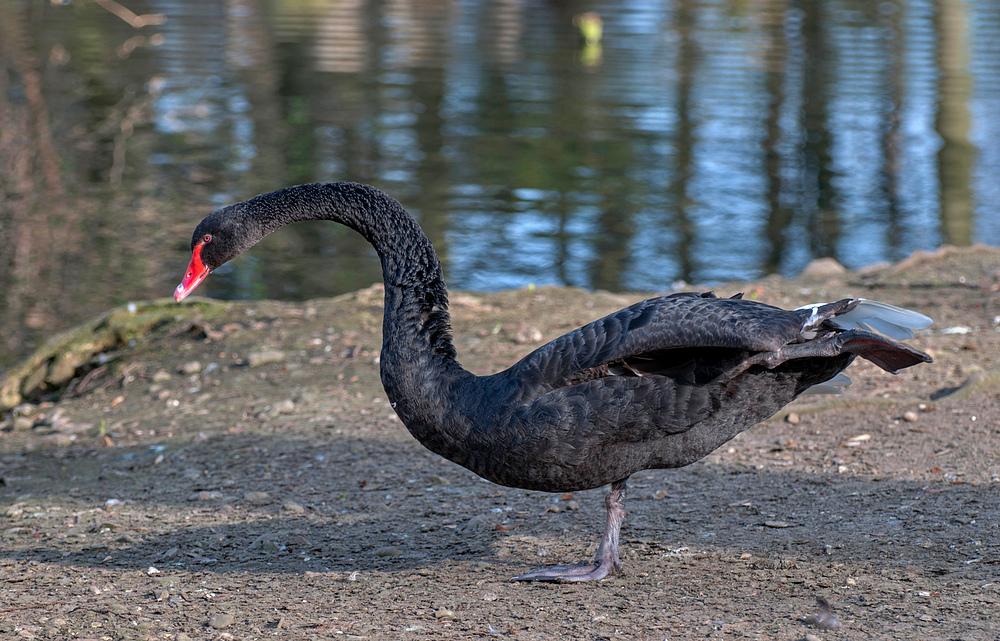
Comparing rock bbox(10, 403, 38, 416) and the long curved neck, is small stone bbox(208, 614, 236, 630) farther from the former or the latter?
rock bbox(10, 403, 38, 416)

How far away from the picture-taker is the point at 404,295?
4.19 metres

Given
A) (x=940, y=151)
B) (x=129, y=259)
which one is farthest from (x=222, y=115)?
(x=940, y=151)

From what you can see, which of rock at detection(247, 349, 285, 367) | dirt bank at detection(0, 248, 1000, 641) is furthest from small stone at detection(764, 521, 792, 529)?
rock at detection(247, 349, 285, 367)

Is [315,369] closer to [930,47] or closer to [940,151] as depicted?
[940,151]

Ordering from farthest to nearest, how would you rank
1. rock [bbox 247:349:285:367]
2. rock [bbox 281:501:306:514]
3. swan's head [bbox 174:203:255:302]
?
rock [bbox 247:349:285:367]
rock [bbox 281:501:306:514]
swan's head [bbox 174:203:255:302]

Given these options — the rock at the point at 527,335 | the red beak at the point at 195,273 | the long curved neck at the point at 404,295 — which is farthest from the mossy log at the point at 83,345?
the long curved neck at the point at 404,295

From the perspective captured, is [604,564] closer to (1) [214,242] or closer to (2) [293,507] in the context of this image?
(2) [293,507]

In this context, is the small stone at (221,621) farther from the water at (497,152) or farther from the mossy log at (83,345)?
the water at (497,152)

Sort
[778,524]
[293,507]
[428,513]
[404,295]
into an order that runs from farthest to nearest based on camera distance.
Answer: [293,507], [428,513], [778,524], [404,295]

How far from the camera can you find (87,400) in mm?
7207

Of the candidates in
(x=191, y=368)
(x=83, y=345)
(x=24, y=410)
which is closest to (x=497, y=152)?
(x=83, y=345)

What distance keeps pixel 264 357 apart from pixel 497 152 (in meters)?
10.5

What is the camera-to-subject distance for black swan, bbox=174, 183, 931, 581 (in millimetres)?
3734

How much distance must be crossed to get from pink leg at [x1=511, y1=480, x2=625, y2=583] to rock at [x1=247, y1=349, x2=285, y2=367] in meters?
3.75
